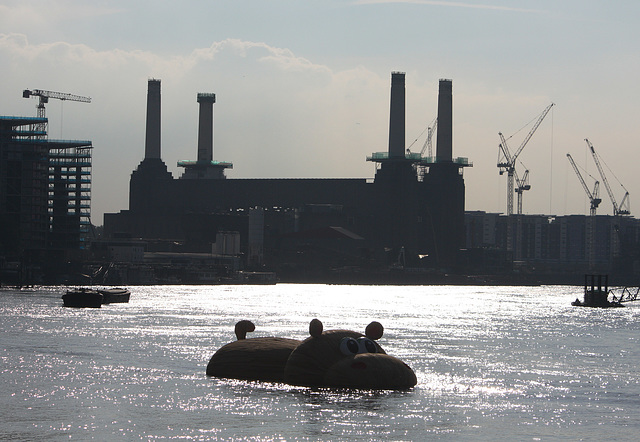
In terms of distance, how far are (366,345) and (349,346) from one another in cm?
86

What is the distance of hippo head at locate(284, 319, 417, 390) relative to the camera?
53.7 metres

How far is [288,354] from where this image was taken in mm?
56969

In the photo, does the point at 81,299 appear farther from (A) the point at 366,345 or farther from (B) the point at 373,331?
(A) the point at 366,345

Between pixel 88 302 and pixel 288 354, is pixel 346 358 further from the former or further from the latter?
pixel 88 302

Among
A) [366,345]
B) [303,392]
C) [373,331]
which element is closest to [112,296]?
[303,392]

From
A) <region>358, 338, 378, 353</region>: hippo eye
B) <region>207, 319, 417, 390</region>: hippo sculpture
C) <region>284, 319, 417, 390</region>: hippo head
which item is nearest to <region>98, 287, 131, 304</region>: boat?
<region>207, 319, 417, 390</region>: hippo sculpture

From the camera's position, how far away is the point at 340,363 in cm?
5391

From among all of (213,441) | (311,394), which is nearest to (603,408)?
(311,394)

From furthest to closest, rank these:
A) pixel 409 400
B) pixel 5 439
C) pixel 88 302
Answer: pixel 88 302 < pixel 409 400 < pixel 5 439

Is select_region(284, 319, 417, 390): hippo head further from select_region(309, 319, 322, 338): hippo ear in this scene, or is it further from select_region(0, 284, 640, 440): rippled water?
select_region(0, 284, 640, 440): rippled water

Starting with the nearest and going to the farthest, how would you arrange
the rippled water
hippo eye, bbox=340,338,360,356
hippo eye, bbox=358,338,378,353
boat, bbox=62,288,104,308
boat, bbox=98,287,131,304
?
the rippled water
hippo eye, bbox=340,338,360,356
hippo eye, bbox=358,338,378,353
boat, bbox=62,288,104,308
boat, bbox=98,287,131,304

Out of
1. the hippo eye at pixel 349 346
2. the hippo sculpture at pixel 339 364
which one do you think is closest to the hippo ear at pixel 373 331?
the hippo sculpture at pixel 339 364

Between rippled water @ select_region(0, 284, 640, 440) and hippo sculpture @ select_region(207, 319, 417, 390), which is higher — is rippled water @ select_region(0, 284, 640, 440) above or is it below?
below

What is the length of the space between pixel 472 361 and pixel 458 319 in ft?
207
